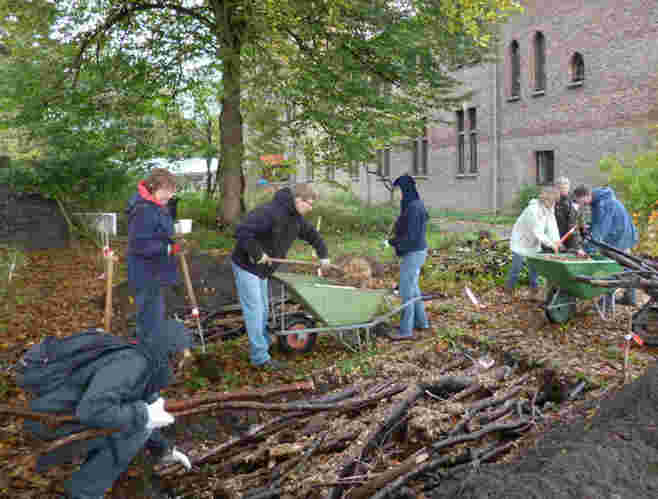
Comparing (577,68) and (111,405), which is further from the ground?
(577,68)

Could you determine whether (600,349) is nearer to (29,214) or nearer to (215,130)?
(29,214)

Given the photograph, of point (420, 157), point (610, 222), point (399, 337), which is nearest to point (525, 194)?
point (420, 157)

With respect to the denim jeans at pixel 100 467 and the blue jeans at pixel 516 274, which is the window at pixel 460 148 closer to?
the blue jeans at pixel 516 274

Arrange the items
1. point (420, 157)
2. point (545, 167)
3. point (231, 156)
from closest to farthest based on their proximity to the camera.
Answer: point (231, 156), point (545, 167), point (420, 157)

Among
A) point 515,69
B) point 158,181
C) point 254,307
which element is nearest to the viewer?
point 158,181

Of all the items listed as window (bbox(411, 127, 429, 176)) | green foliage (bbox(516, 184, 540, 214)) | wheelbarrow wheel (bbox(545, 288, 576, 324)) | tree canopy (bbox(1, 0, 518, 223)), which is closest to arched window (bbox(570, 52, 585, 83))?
green foliage (bbox(516, 184, 540, 214))

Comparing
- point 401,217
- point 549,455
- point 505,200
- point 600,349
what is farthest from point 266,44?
point 505,200

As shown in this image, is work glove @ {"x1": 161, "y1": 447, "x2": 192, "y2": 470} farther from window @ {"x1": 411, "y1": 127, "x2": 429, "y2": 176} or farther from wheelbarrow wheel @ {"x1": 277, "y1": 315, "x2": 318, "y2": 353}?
window @ {"x1": 411, "y1": 127, "x2": 429, "y2": 176}

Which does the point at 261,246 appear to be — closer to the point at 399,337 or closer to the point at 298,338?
the point at 298,338

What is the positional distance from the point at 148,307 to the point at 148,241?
74 cm

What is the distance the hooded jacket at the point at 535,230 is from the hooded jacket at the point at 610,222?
1.86 ft

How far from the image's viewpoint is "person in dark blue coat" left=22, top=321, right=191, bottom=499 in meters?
2.82

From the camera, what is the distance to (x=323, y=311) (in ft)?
20.2

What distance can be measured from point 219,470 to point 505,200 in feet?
73.4
